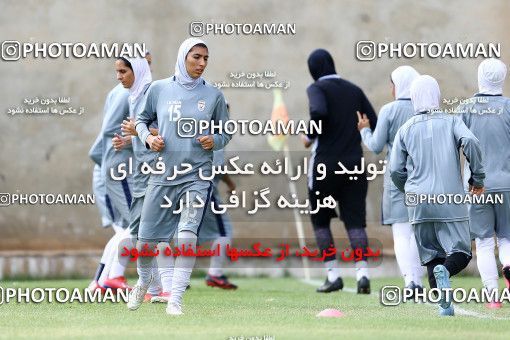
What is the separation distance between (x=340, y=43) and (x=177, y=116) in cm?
780

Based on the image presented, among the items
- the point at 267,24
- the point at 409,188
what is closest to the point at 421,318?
the point at 409,188

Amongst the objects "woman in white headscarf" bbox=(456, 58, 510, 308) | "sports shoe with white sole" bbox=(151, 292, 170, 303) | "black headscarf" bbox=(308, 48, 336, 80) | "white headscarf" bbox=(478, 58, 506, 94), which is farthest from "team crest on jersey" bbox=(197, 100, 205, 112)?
"black headscarf" bbox=(308, 48, 336, 80)

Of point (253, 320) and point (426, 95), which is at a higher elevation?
point (426, 95)

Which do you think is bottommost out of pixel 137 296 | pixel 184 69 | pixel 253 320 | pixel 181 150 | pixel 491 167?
pixel 253 320

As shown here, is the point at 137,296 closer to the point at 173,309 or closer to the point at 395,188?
the point at 173,309

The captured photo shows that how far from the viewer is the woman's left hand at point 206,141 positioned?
33.1ft

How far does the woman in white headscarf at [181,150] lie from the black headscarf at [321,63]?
11.7 ft

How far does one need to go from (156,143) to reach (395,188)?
3.03 meters

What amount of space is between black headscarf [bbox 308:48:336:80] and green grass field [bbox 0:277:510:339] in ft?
8.04

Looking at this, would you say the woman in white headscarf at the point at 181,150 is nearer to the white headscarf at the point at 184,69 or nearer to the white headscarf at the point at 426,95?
the white headscarf at the point at 184,69

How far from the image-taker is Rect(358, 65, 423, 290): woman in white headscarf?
12.3 m

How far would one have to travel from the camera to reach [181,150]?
33.5ft

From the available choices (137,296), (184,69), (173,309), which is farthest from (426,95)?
(137,296)

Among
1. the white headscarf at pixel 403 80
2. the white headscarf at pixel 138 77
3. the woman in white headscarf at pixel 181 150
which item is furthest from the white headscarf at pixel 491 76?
the white headscarf at pixel 138 77
